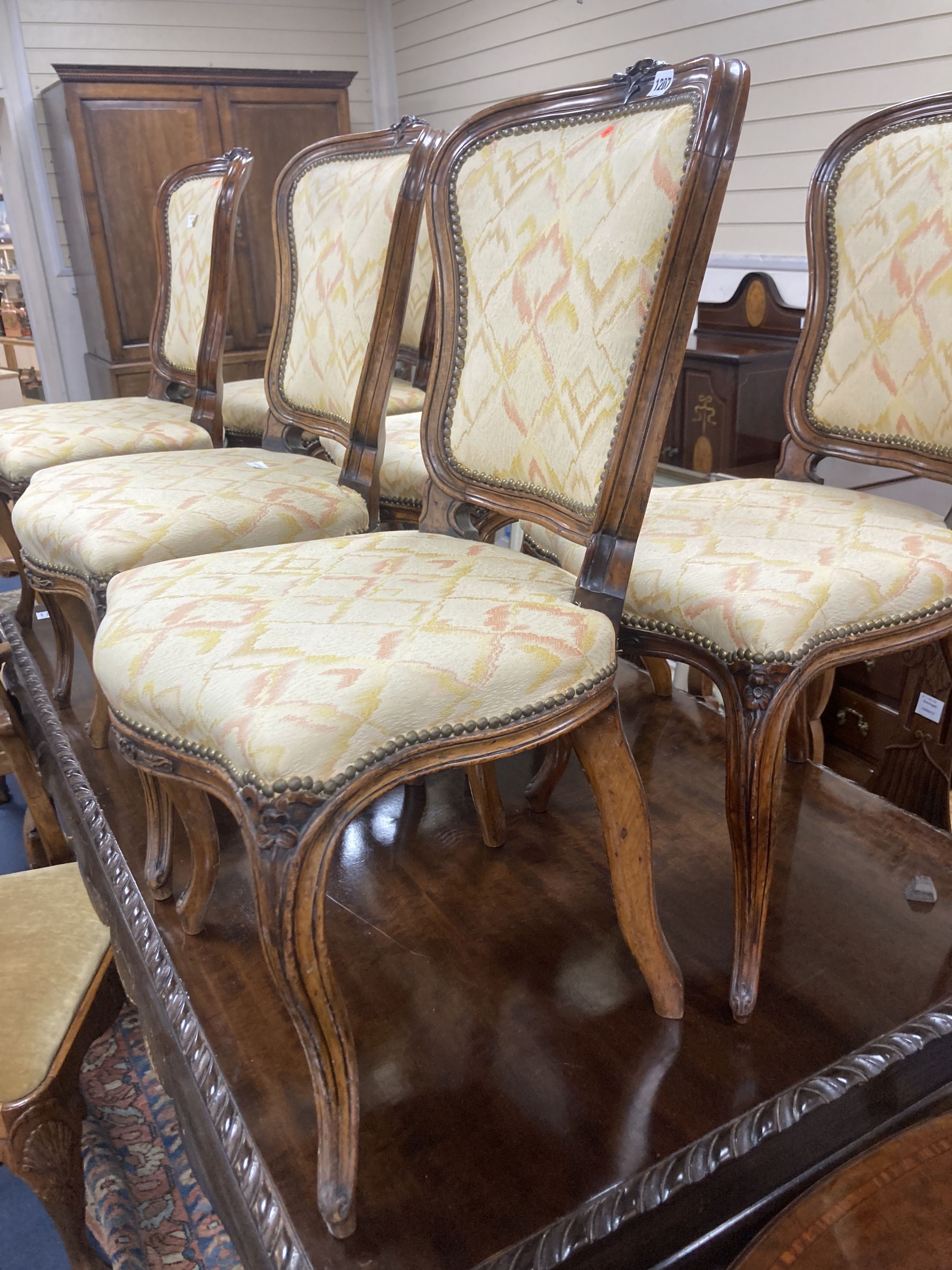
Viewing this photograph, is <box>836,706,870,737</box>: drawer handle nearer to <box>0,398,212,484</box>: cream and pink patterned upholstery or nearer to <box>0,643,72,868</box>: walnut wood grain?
<box>0,398,212,484</box>: cream and pink patterned upholstery

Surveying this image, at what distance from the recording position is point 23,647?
6.72 feet

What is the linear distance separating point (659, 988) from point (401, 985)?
28 centimetres

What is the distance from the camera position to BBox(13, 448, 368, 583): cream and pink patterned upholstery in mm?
1209

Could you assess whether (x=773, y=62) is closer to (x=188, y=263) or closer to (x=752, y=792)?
(x=188, y=263)

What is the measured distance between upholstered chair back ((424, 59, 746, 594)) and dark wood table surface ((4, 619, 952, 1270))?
0.48 metres

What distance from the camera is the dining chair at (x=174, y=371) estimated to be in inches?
69.0

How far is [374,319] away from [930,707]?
117cm

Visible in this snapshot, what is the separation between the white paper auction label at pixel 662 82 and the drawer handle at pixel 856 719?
1305 mm

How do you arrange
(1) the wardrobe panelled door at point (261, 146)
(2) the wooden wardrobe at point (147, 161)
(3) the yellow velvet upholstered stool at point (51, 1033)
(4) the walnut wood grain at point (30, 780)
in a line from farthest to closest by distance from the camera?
(1) the wardrobe panelled door at point (261, 146) → (2) the wooden wardrobe at point (147, 161) → (4) the walnut wood grain at point (30, 780) → (3) the yellow velvet upholstered stool at point (51, 1033)

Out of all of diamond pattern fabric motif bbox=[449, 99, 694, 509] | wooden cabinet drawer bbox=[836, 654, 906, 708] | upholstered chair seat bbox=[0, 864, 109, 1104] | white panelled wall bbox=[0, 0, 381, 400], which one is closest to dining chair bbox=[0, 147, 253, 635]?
upholstered chair seat bbox=[0, 864, 109, 1104]

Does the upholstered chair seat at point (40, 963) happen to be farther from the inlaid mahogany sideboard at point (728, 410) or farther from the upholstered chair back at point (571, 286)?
the inlaid mahogany sideboard at point (728, 410)

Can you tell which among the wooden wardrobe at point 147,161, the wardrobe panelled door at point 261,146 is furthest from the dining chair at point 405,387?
the wardrobe panelled door at point 261,146

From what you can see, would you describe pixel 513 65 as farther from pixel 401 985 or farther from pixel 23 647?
pixel 401 985

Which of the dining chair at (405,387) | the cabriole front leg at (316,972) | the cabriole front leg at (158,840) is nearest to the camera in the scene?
the cabriole front leg at (316,972)
